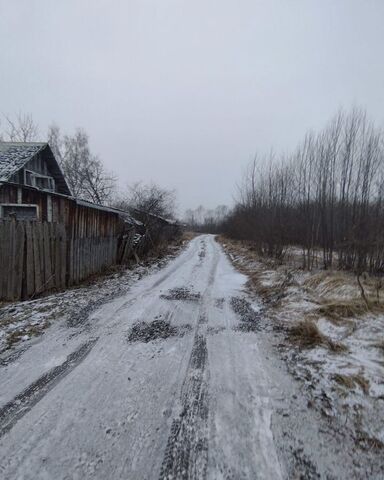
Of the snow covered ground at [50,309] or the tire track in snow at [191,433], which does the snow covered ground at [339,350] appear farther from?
the snow covered ground at [50,309]

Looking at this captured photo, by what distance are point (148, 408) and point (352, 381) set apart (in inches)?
92.8

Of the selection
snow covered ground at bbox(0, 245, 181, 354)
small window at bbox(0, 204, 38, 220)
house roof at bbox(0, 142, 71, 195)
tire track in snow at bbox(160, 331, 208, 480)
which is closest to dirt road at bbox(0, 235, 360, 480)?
tire track in snow at bbox(160, 331, 208, 480)

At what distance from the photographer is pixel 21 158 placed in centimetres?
1141

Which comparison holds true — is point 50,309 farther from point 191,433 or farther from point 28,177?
point 28,177

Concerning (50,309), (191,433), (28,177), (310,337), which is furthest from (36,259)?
(28,177)

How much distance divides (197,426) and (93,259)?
827cm

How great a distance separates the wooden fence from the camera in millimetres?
6000

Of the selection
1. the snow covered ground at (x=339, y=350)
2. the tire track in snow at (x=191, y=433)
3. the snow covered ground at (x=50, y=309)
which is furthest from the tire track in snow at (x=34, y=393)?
the snow covered ground at (x=339, y=350)

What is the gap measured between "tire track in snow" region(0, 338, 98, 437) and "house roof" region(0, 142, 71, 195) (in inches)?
292

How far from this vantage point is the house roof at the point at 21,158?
10.2m

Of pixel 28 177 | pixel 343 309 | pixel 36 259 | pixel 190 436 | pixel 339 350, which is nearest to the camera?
pixel 190 436

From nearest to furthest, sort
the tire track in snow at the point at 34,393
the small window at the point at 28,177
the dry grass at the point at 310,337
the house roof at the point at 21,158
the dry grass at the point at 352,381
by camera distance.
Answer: the tire track in snow at the point at 34,393 < the dry grass at the point at 352,381 < the dry grass at the point at 310,337 < the house roof at the point at 21,158 < the small window at the point at 28,177

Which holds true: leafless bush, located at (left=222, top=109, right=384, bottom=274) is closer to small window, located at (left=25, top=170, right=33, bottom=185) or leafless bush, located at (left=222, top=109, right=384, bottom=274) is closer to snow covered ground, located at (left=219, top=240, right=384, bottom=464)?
snow covered ground, located at (left=219, top=240, right=384, bottom=464)

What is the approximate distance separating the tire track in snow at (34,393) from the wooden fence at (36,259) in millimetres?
3498
